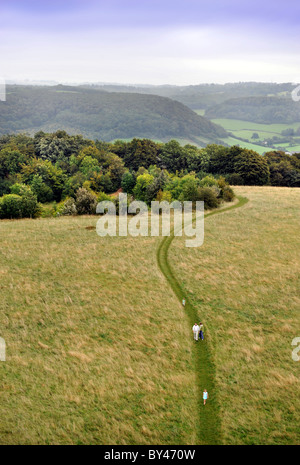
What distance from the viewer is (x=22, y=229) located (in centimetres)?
4894

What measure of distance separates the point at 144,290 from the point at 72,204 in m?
36.1

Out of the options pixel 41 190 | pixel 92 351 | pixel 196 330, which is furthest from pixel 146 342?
pixel 41 190

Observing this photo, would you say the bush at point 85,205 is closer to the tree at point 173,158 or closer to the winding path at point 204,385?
the winding path at point 204,385

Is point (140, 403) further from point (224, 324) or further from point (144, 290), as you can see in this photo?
point (144, 290)

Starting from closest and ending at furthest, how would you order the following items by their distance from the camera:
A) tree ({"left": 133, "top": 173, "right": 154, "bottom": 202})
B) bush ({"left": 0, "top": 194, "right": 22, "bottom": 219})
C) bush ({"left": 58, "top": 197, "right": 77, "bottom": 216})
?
bush ({"left": 0, "top": 194, "right": 22, "bottom": 219})
bush ({"left": 58, "top": 197, "right": 77, "bottom": 216})
tree ({"left": 133, "top": 173, "right": 154, "bottom": 202})

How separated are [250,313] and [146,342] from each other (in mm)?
10150

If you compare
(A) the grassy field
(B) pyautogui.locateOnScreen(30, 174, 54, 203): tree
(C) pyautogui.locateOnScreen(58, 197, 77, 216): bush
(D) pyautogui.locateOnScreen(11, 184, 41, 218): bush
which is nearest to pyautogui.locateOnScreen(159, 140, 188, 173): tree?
(B) pyautogui.locateOnScreen(30, 174, 54, 203): tree

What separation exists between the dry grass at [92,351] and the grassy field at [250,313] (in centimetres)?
265

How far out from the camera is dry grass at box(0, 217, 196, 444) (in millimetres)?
18172

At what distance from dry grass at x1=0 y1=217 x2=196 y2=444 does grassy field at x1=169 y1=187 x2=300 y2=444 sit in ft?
8.70

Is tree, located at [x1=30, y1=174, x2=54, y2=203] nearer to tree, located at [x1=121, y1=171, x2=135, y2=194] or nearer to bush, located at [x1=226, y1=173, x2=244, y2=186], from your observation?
tree, located at [x1=121, y1=171, x2=135, y2=194]

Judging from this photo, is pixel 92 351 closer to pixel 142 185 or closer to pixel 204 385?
pixel 204 385

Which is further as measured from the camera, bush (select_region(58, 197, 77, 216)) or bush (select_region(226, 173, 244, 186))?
bush (select_region(226, 173, 244, 186))
